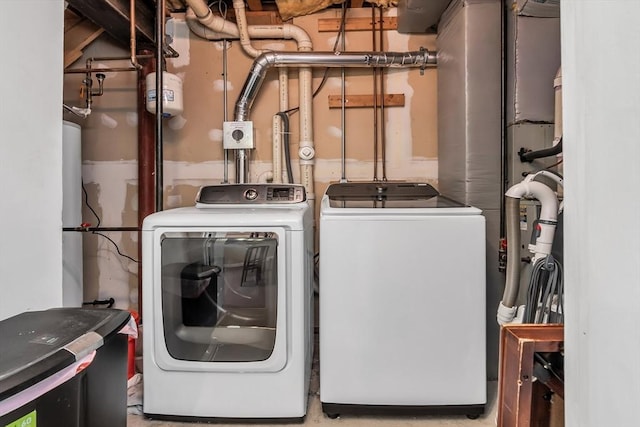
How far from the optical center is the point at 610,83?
53cm

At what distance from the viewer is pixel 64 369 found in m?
0.79

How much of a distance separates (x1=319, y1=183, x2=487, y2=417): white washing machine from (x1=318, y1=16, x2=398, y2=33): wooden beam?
162cm

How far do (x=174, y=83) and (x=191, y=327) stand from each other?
154 centimetres

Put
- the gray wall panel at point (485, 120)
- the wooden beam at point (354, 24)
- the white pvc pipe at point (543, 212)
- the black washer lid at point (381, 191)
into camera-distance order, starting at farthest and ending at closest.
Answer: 1. the wooden beam at point (354, 24)
2. the black washer lid at point (381, 191)
3. the gray wall panel at point (485, 120)
4. the white pvc pipe at point (543, 212)

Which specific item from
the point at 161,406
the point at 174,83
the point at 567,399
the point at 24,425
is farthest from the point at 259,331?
the point at 174,83

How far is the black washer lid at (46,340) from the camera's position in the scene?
714 mm

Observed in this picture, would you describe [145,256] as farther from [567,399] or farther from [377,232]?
[567,399]

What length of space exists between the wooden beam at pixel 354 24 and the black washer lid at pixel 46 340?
237 centimetres

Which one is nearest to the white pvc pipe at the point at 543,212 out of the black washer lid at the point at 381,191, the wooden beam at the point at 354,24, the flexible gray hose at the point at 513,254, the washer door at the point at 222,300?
the flexible gray hose at the point at 513,254

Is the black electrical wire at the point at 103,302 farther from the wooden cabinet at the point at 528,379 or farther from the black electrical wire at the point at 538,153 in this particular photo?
the black electrical wire at the point at 538,153

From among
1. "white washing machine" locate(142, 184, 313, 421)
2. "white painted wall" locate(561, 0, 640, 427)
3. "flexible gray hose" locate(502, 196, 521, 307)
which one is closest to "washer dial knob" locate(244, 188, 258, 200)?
"white washing machine" locate(142, 184, 313, 421)

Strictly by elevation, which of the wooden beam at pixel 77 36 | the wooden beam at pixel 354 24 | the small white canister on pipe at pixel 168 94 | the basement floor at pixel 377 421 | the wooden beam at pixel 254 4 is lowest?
the basement floor at pixel 377 421

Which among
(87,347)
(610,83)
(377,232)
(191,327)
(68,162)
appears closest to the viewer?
(610,83)

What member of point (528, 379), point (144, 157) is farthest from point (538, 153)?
point (144, 157)
